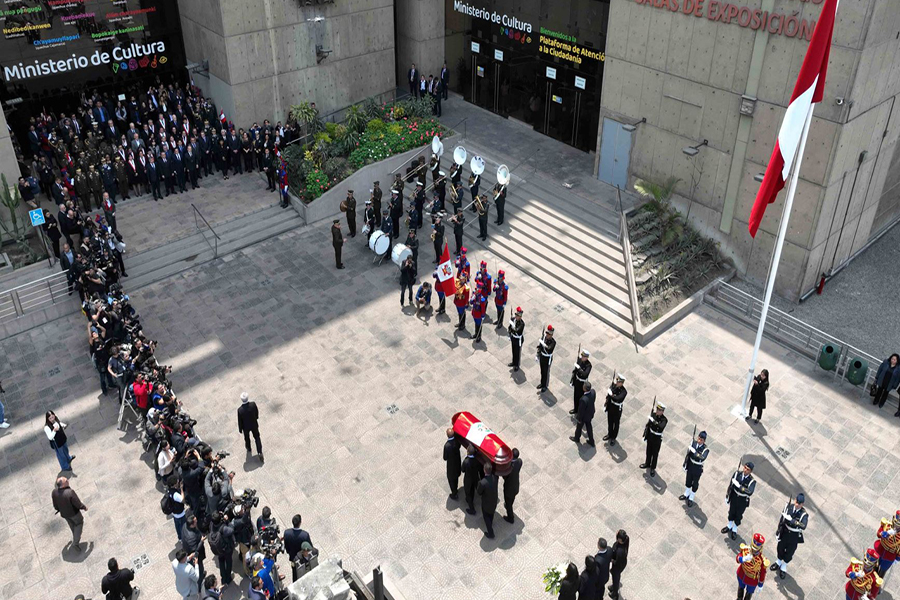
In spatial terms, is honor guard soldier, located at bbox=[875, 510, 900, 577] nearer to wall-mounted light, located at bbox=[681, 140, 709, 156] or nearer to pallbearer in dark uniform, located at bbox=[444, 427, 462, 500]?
pallbearer in dark uniform, located at bbox=[444, 427, 462, 500]

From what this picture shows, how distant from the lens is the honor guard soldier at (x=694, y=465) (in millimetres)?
13773

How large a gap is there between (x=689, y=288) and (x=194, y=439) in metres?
13.3

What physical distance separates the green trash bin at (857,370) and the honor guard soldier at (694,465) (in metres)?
5.37

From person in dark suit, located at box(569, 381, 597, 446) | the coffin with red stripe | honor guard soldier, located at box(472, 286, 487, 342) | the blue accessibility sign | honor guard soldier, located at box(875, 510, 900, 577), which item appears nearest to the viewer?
honor guard soldier, located at box(875, 510, 900, 577)

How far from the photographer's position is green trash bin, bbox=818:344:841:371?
57.5 feet

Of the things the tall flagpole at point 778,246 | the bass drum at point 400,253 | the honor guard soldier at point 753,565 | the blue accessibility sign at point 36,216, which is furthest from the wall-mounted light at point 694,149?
the blue accessibility sign at point 36,216

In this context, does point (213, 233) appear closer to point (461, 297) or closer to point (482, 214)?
point (482, 214)

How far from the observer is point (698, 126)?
21.0m

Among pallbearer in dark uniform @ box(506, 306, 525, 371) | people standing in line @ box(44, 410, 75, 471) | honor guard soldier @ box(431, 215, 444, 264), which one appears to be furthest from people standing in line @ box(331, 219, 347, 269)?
people standing in line @ box(44, 410, 75, 471)

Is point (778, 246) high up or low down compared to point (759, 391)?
up

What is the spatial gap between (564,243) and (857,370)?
8403 mm

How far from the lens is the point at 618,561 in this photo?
1238 cm

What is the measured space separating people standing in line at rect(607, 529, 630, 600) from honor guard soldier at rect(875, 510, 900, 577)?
13.6ft

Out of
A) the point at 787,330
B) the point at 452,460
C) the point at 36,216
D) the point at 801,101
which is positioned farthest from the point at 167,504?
the point at 787,330
